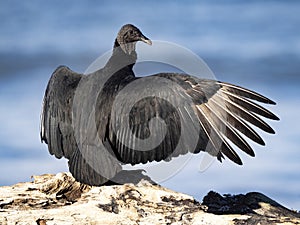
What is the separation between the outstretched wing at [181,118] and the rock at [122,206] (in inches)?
22.1

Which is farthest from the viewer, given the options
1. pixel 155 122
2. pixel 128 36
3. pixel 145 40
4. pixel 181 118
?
pixel 128 36

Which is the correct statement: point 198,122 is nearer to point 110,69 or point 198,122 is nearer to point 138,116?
point 138,116

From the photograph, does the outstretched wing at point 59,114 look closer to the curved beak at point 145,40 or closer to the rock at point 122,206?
the rock at point 122,206

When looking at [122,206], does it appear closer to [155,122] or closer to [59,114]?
[155,122]

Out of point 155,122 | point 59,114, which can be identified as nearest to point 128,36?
point 59,114

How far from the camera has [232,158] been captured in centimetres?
912

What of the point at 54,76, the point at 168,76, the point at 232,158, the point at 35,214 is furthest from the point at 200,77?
the point at 35,214

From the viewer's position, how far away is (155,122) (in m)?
9.59

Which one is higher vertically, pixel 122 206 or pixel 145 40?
pixel 145 40

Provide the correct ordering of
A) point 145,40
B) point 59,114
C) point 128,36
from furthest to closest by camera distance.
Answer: point 128,36 → point 145,40 → point 59,114

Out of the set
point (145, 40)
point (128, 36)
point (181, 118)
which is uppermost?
point (128, 36)

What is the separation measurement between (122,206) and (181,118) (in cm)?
179

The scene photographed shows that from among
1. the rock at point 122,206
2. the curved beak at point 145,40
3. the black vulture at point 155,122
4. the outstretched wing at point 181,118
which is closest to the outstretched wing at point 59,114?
the black vulture at point 155,122

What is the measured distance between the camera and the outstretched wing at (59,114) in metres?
10.3
